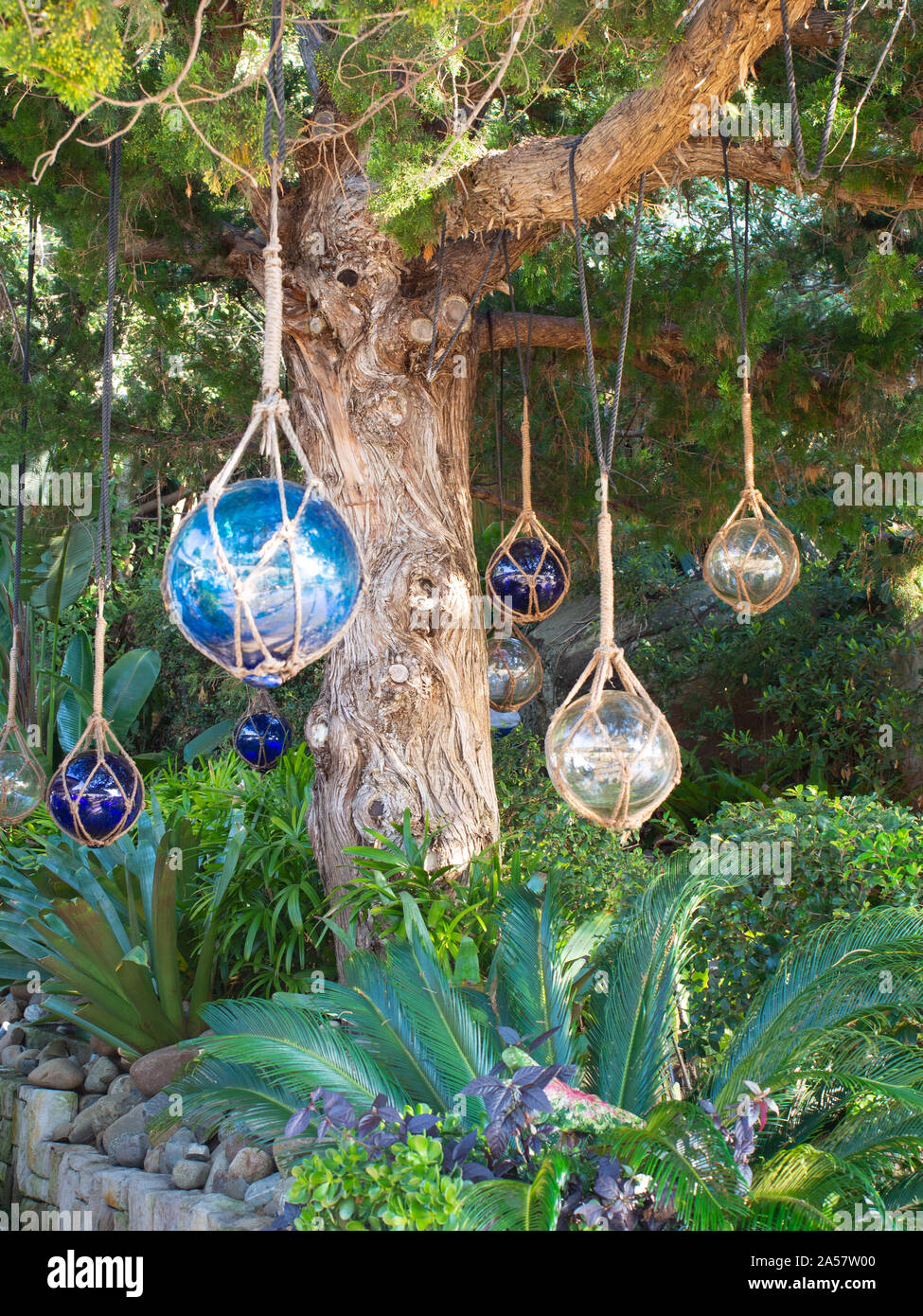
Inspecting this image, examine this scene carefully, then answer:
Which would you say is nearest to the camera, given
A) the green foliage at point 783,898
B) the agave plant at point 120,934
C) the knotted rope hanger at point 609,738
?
the knotted rope hanger at point 609,738

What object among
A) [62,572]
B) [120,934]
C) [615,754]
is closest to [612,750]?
[615,754]

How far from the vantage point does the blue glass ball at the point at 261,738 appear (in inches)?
227

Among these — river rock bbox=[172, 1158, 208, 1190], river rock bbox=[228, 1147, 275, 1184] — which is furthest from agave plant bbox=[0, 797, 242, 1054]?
river rock bbox=[228, 1147, 275, 1184]

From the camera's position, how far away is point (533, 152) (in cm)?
387

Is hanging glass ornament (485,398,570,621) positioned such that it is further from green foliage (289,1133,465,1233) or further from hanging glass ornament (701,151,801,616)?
green foliage (289,1133,465,1233)

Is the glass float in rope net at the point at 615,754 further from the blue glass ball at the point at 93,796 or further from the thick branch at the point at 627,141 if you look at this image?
the thick branch at the point at 627,141

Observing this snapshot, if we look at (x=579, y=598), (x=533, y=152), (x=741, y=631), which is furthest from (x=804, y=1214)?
(x=579, y=598)

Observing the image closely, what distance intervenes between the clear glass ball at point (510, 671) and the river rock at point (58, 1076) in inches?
94.2

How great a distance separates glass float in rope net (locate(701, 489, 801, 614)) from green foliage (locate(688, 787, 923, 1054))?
955mm

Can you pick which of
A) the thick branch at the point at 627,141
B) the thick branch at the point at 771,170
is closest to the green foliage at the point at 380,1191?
the thick branch at the point at 627,141

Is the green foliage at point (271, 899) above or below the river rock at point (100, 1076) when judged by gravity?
above

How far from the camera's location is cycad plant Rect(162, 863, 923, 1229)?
2.66m
